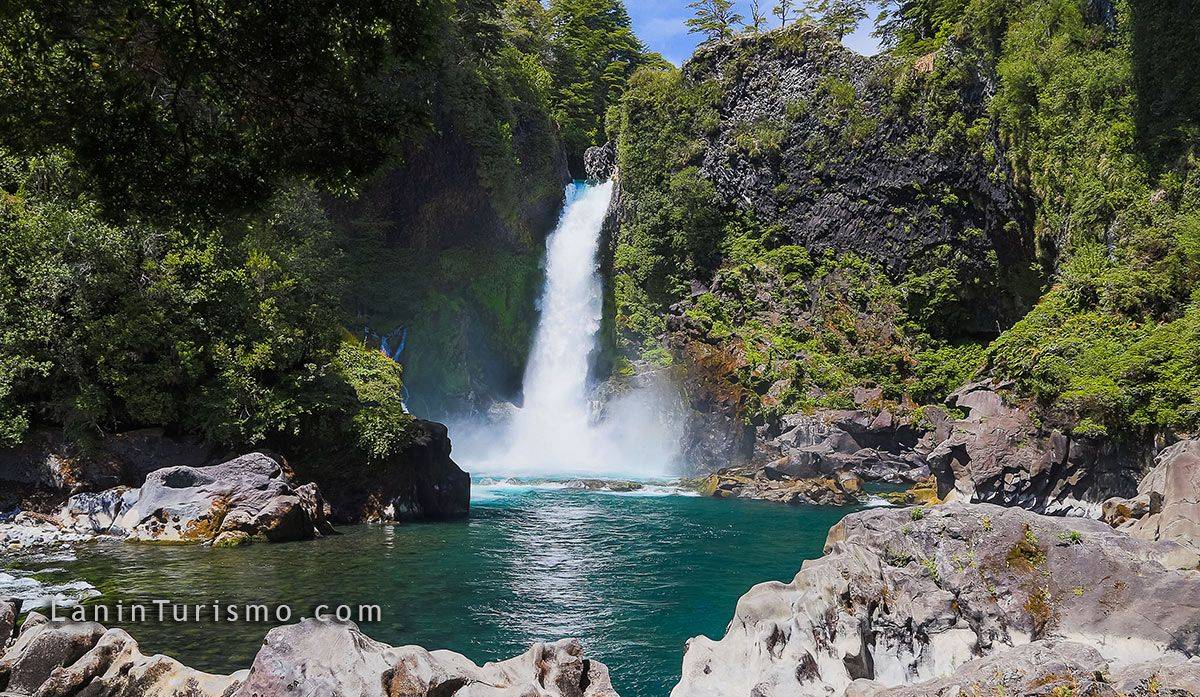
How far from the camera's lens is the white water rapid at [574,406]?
30.5 meters

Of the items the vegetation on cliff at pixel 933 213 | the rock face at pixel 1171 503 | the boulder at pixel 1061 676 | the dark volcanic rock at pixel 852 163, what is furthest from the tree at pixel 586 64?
the boulder at pixel 1061 676

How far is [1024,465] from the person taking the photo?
53.9 ft

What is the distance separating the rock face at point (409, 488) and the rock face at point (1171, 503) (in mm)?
13663

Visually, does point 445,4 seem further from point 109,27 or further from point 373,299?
point 109,27

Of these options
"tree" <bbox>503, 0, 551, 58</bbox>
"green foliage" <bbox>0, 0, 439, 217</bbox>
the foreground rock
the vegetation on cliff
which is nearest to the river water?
the foreground rock

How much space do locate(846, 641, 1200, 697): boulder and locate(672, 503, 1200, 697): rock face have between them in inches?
60.6

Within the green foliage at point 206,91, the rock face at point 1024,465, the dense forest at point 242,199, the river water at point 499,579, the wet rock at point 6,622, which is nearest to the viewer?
the wet rock at point 6,622

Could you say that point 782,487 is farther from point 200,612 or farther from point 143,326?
point 143,326

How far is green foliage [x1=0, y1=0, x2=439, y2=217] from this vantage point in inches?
261

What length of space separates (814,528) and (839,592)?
10054 millimetres

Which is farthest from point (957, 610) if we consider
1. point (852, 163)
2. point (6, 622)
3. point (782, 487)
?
point (852, 163)

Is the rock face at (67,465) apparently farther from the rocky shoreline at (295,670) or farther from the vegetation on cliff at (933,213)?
the vegetation on cliff at (933,213)

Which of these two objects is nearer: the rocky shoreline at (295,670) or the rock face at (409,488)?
the rocky shoreline at (295,670)

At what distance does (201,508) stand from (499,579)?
6.27m
